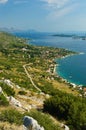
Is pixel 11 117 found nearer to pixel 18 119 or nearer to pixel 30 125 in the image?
pixel 18 119

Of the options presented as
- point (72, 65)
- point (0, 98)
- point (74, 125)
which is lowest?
point (72, 65)

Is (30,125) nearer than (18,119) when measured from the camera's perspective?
Yes

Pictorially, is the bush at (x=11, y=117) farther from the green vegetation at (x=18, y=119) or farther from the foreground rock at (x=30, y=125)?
the foreground rock at (x=30, y=125)

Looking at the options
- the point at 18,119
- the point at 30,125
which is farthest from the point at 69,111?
the point at 30,125

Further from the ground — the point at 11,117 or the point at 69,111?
the point at 11,117

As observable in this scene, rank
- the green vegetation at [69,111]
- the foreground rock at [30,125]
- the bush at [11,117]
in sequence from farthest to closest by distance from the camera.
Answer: the green vegetation at [69,111] → the bush at [11,117] → the foreground rock at [30,125]

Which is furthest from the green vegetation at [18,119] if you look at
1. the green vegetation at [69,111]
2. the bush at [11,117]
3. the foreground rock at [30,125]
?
the green vegetation at [69,111]

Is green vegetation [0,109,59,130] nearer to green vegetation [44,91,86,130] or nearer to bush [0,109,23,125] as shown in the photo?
bush [0,109,23,125]

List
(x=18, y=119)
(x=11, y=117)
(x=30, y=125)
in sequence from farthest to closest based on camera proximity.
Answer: (x=18, y=119) < (x=11, y=117) < (x=30, y=125)

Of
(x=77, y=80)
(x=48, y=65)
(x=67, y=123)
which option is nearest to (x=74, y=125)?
(x=67, y=123)

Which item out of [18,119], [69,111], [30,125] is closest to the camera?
[30,125]

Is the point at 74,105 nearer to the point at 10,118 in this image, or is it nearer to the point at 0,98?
the point at 0,98
